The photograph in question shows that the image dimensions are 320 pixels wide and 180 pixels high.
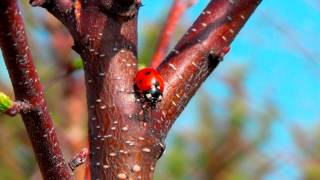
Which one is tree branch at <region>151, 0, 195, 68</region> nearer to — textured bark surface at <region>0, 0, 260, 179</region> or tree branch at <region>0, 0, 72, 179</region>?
textured bark surface at <region>0, 0, 260, 179</region>

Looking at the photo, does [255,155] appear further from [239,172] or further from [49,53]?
[49,53]

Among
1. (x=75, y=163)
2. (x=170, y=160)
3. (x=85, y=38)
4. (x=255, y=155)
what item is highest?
(x=85, y=38)

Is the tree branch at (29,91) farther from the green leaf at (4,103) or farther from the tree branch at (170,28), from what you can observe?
the tree branch at (170,28)

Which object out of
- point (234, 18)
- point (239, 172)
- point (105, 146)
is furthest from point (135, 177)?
point (239, 172)

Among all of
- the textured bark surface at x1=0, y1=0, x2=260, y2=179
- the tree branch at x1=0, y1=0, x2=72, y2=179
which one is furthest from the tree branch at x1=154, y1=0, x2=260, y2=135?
the tree branch at x1=0, y1=0, x2=72, y2=179

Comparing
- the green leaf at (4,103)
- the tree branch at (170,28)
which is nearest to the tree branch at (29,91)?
the green leaf at (4,103)
